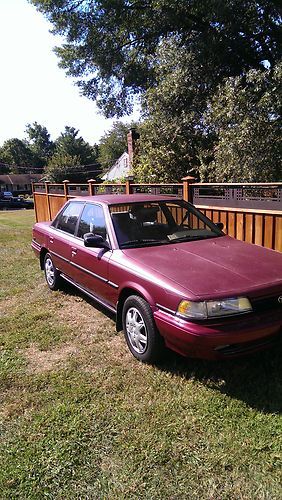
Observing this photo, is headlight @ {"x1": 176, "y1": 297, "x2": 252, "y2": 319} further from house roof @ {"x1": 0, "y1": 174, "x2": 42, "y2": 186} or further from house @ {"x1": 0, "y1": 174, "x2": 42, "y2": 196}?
house roof @ {"x1": 0, "y1": 174, "x2": 42, "y2": 186}

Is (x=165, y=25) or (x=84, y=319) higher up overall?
(x=165, y=25)

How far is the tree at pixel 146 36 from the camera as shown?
11.7 metres

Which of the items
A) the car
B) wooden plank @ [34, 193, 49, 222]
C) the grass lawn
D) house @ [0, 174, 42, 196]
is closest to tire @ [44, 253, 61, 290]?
the car

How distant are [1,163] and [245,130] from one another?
3473 inches

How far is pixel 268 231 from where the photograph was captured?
5.59 metres

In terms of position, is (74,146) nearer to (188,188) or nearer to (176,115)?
(176,115)

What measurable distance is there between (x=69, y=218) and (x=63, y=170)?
48.1 m

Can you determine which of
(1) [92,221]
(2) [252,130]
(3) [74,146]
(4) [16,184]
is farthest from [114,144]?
(1) [92,221]

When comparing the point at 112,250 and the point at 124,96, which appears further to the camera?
the point at 124,96

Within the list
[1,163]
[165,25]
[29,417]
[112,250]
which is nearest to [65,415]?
[29,417]

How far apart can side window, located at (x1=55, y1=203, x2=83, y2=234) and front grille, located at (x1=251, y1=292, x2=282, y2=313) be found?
2.93 metres

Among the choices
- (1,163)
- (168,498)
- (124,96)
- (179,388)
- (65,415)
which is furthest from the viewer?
(1,163)

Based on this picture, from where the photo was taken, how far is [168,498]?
2133 millimetres

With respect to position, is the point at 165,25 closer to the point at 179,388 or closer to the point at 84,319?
the point at 84,319
